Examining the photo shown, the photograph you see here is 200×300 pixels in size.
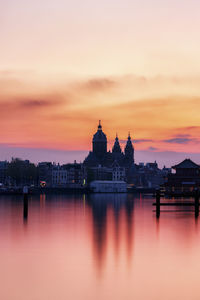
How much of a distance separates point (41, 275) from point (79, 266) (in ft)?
13.0

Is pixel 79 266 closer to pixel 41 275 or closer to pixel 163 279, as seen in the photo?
pixel 41 275

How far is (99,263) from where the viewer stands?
37.1m

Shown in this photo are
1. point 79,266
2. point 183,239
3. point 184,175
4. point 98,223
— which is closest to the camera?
point 79,266

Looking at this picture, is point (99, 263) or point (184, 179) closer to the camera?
point (99, 263)

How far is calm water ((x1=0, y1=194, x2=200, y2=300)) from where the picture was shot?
94.3 ft

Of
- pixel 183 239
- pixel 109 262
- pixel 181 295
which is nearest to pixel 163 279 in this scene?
pixel 181 295

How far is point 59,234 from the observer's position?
55781mm

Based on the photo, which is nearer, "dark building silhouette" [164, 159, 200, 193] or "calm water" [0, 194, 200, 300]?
"calm water" [0, 194, 200, 300]

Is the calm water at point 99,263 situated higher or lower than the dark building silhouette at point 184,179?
lower

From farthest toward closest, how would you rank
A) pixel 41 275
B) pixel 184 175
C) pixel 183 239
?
pixel 184 175, pixel 183 239, pixel 41 275

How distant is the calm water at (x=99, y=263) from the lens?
28.8 metres

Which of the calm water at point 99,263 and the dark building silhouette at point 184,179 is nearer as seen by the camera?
the calm water at point 99,263

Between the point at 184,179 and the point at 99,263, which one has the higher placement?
the point at 184,179

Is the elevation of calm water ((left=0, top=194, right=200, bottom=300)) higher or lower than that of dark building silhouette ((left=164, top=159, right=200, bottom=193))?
lower
